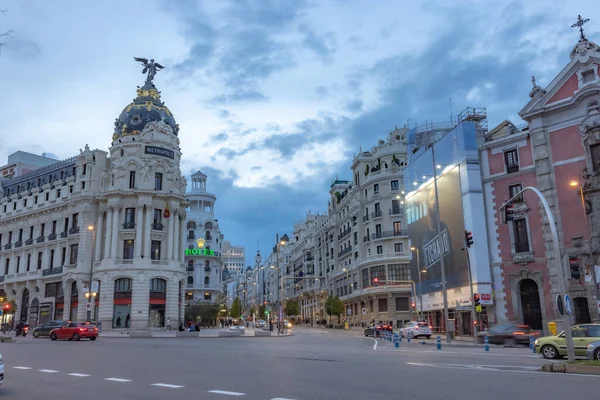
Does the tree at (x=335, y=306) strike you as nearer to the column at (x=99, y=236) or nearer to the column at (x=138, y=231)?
the column at (x=138, y=231)

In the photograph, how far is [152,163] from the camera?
2557 inches

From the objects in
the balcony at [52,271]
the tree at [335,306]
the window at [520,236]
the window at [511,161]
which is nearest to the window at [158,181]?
the balcony at [52,271]

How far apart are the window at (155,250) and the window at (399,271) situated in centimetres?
3057

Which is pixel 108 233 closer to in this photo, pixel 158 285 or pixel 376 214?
pixel 158 285

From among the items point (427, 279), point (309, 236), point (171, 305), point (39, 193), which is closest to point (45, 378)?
point (427, 279)

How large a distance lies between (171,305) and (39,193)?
28714 mm

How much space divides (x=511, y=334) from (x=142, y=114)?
52.9 metres

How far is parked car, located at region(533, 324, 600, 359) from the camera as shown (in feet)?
61.7

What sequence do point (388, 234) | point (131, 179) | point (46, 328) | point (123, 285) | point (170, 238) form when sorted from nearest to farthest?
point (46, 328), point (123, 285), point (170, 238), point (131, 179), point (388, 234)

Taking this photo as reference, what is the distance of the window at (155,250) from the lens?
63969 millimetres

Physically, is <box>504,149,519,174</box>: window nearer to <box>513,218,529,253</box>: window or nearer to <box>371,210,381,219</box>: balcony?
<box>513,218,529,253</box>: window

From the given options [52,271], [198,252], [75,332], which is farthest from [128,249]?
[198,252]

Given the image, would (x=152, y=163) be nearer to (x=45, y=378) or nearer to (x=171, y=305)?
(x=171, y=305)

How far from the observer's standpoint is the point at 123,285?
6169cm
